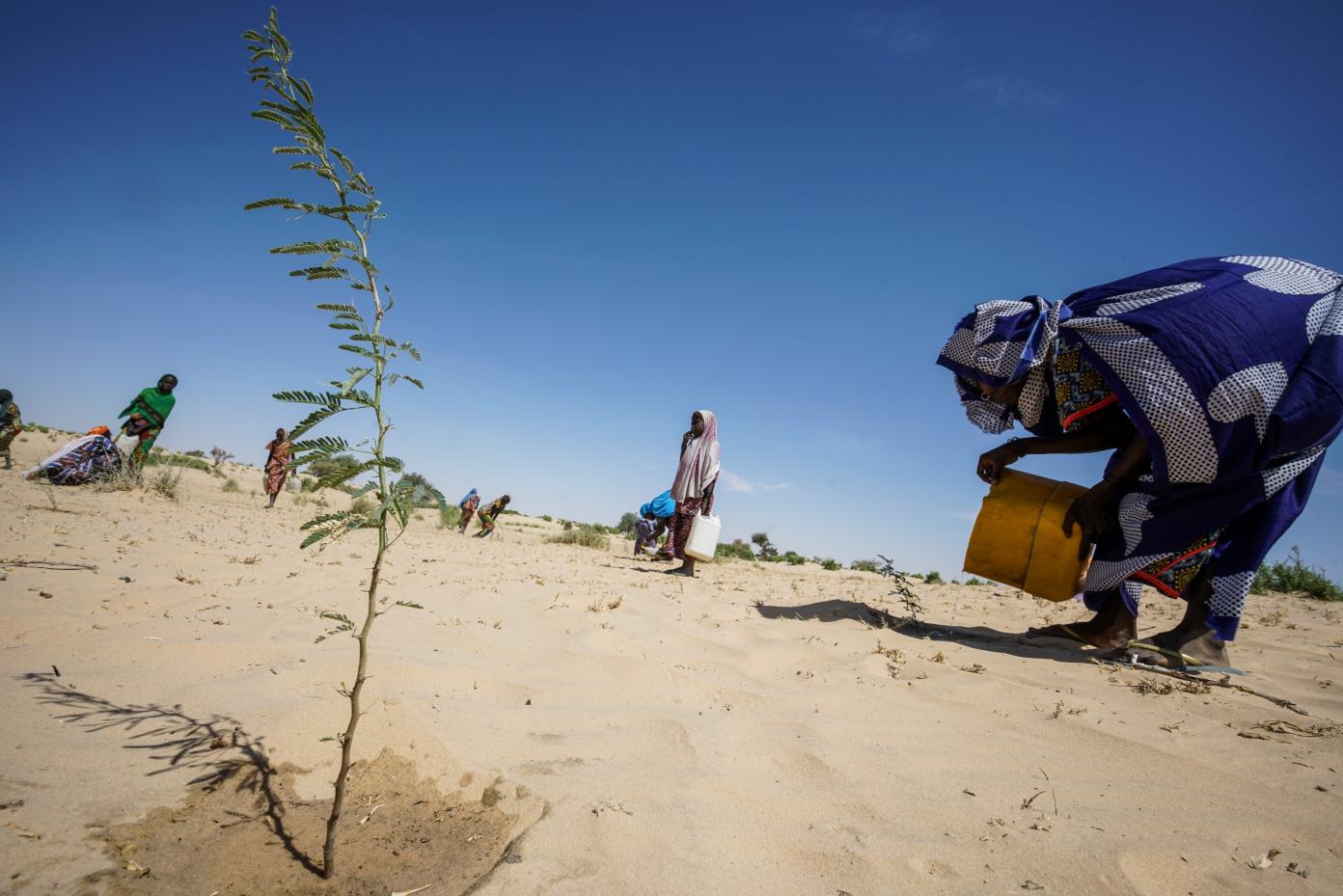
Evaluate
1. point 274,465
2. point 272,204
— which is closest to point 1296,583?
point 272,204

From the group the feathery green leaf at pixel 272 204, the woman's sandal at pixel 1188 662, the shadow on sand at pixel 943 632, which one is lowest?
the shadow on sand at pixel 943 632

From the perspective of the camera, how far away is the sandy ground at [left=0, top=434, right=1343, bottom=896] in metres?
1.58

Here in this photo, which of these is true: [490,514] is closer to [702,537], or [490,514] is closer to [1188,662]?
[702,537]

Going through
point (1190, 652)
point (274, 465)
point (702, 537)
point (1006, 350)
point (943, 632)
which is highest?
point (1006, 350)

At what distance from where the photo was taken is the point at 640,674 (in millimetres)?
2947

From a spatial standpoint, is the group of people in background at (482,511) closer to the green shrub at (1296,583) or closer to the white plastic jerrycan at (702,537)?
the white plastic jerrycan at (702,537)

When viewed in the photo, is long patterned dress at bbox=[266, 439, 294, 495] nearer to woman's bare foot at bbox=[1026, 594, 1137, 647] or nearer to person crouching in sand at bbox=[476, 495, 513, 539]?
person crouching in sand at bbox=[476, 495, 513, 539]

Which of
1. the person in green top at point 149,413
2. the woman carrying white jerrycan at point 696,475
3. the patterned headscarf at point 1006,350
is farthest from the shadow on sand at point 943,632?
the person in green top at point 149,413

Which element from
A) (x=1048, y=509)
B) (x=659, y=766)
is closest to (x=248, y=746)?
(x=659, y=766)

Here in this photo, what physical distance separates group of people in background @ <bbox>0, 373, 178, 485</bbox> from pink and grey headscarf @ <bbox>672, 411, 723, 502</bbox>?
777 centimetres

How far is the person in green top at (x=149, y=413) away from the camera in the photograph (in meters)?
9.91

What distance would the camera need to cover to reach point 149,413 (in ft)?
33.0

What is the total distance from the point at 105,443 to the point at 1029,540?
38.8 ft

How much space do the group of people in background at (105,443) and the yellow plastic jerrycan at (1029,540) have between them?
10765mm
